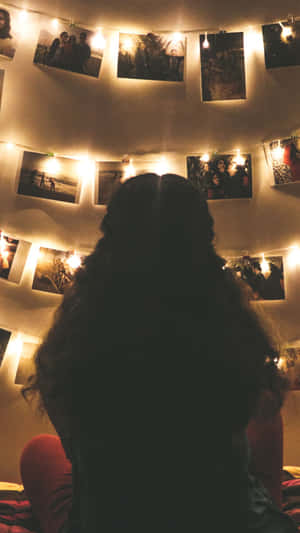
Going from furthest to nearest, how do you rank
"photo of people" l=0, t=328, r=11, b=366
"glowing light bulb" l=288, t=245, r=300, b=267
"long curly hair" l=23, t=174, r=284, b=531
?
"glowing light bulb" l=288, t=245, r=300, b=267
"photo of people" l=0, t=328, r=11, b=366
"long curly hair" l=23, t=174, r=284, b=531

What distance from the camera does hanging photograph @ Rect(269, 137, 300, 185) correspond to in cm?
159

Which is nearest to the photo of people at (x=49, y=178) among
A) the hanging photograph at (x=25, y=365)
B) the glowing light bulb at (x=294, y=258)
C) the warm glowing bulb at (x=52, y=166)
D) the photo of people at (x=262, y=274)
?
the warm glowing bulb at (x=52, y=166)

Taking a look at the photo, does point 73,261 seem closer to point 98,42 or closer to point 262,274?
point 262,274

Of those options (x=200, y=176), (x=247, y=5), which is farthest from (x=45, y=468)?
(x=247, y=5)

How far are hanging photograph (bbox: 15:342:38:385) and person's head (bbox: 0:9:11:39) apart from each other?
3.74ft

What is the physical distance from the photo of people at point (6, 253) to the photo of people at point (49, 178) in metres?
0.19

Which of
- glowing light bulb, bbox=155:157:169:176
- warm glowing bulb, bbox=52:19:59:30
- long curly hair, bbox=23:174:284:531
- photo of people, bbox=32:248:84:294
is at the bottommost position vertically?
long curly hair, bbox=23:174:284:531

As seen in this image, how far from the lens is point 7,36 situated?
1.55 m

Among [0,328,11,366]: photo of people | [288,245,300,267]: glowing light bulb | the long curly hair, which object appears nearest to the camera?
the long curly hair

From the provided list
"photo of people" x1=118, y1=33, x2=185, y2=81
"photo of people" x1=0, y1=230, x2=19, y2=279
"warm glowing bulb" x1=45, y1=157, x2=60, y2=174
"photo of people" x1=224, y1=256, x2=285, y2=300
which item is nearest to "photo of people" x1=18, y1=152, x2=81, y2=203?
"warm glowing bulb" x1=45, y1=157, x2=60, y2=174

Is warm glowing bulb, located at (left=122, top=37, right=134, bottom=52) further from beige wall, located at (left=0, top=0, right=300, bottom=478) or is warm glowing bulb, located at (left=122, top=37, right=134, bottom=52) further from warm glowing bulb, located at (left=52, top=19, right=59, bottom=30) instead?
warm glowing bulb, located at (left=52, top=19, right=59, bottom=30)

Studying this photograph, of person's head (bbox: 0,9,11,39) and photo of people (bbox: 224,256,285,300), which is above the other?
person's head (bbox: 0,9,11,39)

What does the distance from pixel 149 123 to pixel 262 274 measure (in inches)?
29.0

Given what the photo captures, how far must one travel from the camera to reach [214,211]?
1.65 m
